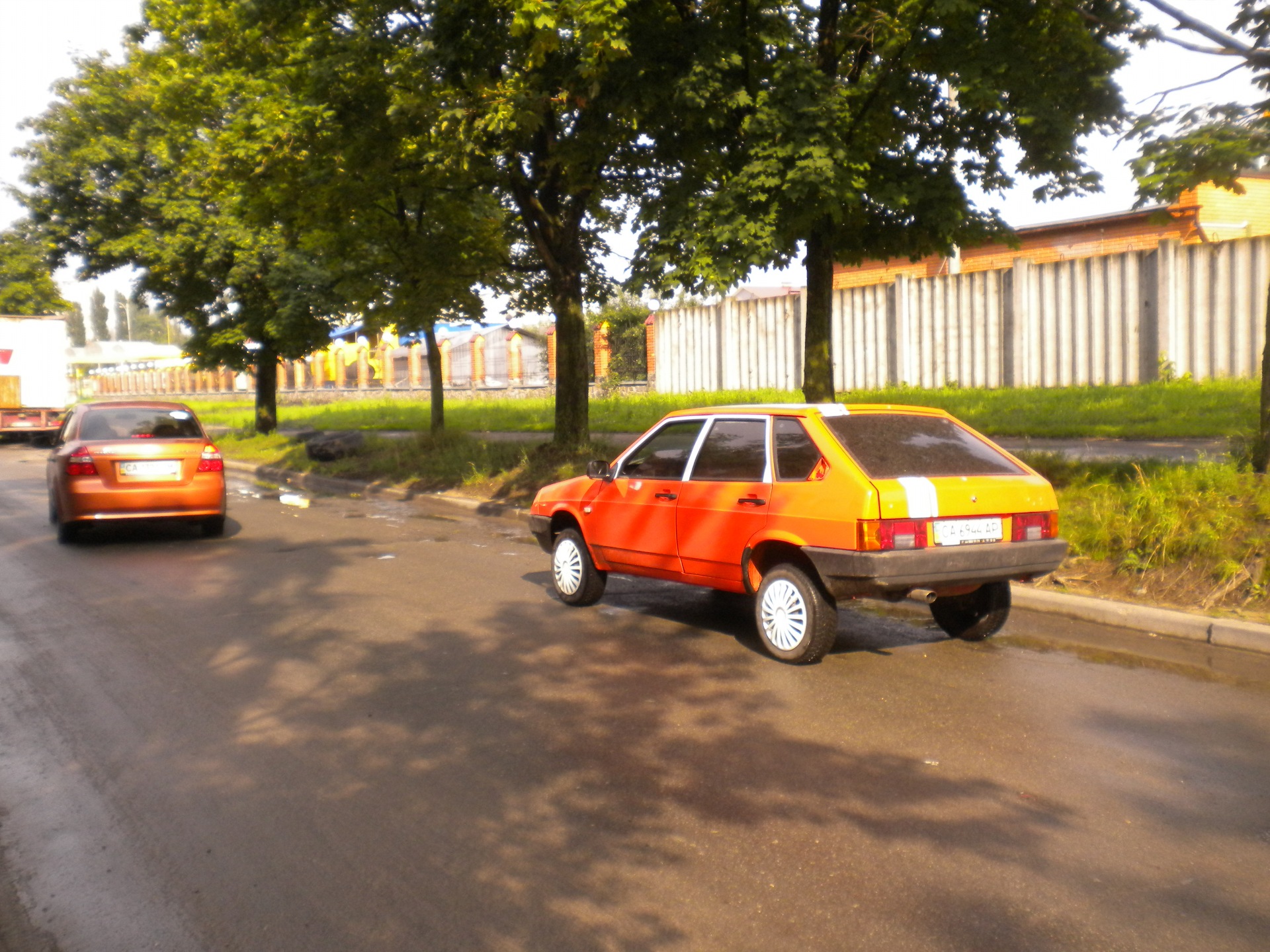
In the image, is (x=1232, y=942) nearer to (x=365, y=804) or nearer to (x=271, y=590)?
(x=365, y=804)

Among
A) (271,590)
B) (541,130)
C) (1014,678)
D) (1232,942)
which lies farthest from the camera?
(541,130)

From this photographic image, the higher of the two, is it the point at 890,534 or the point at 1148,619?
the point at 890,534

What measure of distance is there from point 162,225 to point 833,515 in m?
23.5

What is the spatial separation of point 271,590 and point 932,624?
210 inches

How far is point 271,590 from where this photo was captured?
950 centimetres

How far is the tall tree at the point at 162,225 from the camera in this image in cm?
2423

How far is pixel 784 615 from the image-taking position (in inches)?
269

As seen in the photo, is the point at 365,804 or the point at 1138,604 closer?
the point at 365,804

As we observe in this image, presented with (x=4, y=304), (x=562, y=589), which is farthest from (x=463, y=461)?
(x=4, y=304)

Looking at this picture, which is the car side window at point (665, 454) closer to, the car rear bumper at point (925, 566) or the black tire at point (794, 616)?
the black tire at point (794, 616)

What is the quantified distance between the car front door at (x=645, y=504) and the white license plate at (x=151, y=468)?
20.1 feet

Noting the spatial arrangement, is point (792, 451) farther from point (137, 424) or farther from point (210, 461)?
point (137, 424)

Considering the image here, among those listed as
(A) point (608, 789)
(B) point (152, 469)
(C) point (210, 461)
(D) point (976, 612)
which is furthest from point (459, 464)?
(A) point (608, 789)

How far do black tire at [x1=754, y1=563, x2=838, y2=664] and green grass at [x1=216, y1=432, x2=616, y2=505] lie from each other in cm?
784
